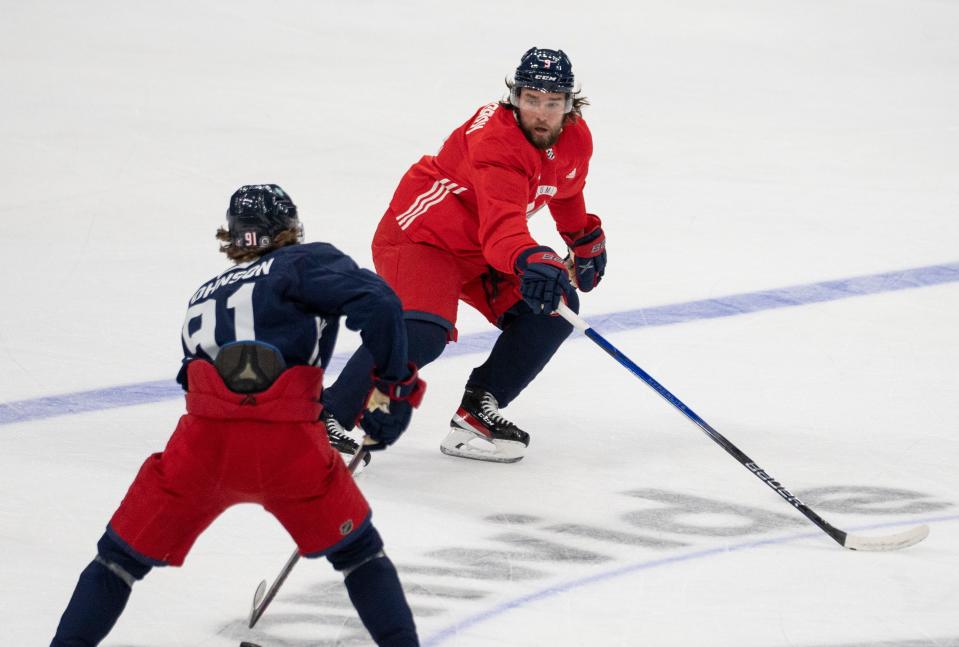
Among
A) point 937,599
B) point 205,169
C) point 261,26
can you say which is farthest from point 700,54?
point 937,599

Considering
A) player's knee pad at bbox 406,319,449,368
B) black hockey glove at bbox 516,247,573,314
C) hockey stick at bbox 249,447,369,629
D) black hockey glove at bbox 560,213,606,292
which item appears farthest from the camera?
black hockey glove at bbox 560,213,606,292

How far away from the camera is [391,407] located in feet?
8.73

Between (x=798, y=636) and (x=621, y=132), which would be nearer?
(x=798, y=636)

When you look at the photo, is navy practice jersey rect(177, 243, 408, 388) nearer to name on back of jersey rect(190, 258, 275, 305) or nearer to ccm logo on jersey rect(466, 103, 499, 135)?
name on back of jersey rect(190, 258, 275, 305)

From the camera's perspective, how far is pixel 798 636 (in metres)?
2.87

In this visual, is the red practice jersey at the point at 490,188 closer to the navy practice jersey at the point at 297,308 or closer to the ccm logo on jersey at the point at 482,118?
the ccm logo on jersey at the point at 482,118

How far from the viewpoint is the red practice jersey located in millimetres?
3646

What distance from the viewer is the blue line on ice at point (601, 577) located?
2.89m

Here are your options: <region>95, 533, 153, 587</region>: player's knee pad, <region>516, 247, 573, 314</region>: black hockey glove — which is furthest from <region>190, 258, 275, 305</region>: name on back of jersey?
<region>516, 247, 573, 314</region>: black hockey glove

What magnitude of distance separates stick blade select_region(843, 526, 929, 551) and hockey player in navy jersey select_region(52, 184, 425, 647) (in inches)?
46.8

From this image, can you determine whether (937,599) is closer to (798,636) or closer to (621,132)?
(798,636)

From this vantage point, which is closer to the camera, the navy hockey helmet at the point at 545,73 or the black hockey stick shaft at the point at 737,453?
the black hockey stick shaft at the point at 737,453

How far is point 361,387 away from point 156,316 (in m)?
1.36

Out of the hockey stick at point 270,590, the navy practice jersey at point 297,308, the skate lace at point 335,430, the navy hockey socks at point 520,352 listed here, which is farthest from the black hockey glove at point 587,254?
the navy practice jersey at point 297,308
